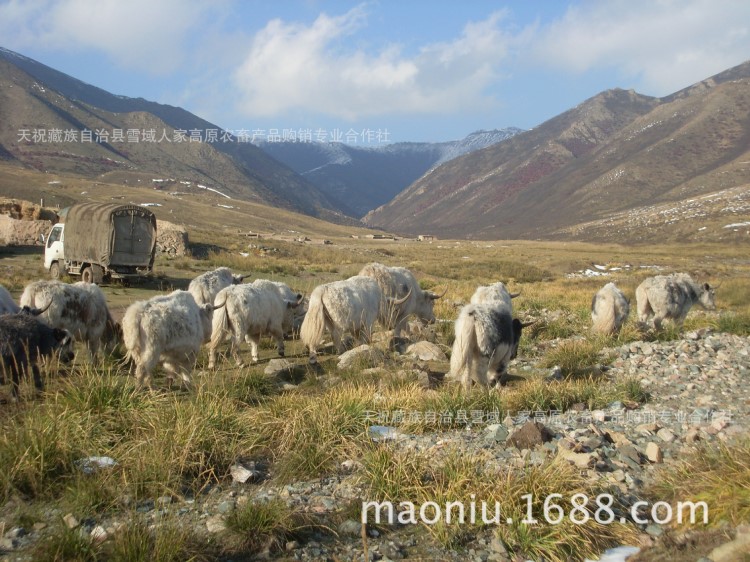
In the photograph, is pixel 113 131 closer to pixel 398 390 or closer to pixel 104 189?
pixel 104 189

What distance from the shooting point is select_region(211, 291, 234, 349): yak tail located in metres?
11.4

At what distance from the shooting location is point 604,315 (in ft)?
45.1

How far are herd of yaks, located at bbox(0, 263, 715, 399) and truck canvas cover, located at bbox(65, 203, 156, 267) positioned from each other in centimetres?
823

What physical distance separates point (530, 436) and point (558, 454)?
75 cm

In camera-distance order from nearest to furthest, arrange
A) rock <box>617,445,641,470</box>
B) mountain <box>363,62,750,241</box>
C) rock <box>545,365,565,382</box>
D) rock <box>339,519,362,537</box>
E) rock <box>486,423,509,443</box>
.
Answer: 1. rock <box>339,519,362,537</box>
2. rock <box>617,445,641,470</box>
3. rock <box>486,423,509,443</box>
4. rock <box>545,365,565,382</box>
5. mountain <box>363,62,750,241</box>

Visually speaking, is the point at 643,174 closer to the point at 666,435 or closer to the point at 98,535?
the point at 666,435

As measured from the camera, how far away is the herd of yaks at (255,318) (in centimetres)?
876

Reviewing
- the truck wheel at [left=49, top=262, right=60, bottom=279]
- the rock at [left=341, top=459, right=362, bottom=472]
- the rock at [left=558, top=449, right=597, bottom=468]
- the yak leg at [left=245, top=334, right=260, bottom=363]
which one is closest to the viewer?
the rock at [left=558, top=449, right=597, bottom=468]

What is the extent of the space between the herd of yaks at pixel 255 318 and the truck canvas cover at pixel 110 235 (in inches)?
324

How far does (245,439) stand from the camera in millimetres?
6086

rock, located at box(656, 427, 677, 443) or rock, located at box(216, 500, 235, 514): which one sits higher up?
rock, located at box(656, 427, 677, 443)

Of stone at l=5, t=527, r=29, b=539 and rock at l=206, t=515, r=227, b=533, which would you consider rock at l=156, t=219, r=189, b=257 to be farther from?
rock at l=206, t=515, r=227, b=533

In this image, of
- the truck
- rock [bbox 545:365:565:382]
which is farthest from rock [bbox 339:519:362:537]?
the truck

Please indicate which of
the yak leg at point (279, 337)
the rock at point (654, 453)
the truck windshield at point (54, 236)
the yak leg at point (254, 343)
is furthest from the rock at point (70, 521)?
the truck windshield at point (54, 236)
